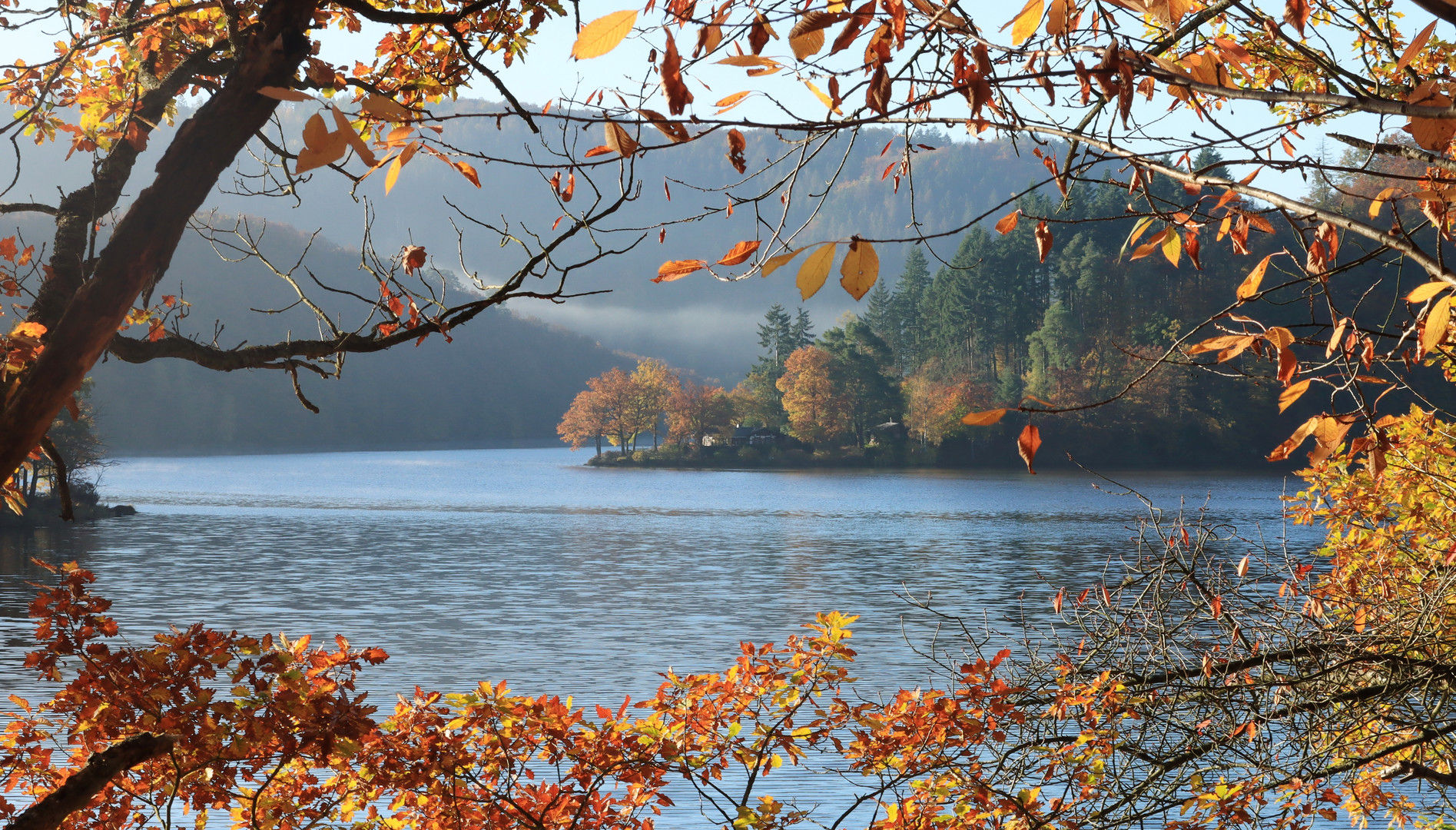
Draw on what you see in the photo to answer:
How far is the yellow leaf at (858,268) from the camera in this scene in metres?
1.43

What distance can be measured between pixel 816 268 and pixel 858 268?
11 centimetres

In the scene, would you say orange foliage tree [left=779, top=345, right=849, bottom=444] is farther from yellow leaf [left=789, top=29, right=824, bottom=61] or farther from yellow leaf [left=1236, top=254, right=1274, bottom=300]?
yellow leaf [left=789, top=29, right=824, bottom=61]

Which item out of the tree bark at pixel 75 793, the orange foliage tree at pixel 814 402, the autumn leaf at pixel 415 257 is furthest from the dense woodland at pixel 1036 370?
the tree bark at pixel 75 793

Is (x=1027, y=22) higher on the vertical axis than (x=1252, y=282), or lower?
higher

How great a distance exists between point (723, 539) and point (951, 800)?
89.2 feet

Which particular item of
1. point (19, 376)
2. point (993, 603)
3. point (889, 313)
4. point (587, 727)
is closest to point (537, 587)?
point (993, 603)

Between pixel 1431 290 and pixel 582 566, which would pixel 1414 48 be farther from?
pixel 582 566

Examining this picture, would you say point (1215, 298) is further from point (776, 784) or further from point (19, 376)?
point (19, 376)

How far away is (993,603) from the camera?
19359mm

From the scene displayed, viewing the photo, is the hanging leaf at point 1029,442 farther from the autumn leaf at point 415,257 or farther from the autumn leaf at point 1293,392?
the autumn leaf at point 415,257

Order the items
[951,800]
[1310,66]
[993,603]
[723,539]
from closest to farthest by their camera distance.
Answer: [1310,66] → [951,800] → [993,603] → [723,539]

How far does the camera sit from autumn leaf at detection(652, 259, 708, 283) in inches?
55.3

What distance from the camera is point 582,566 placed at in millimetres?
25453

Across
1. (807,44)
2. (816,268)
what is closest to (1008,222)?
(807,44)
